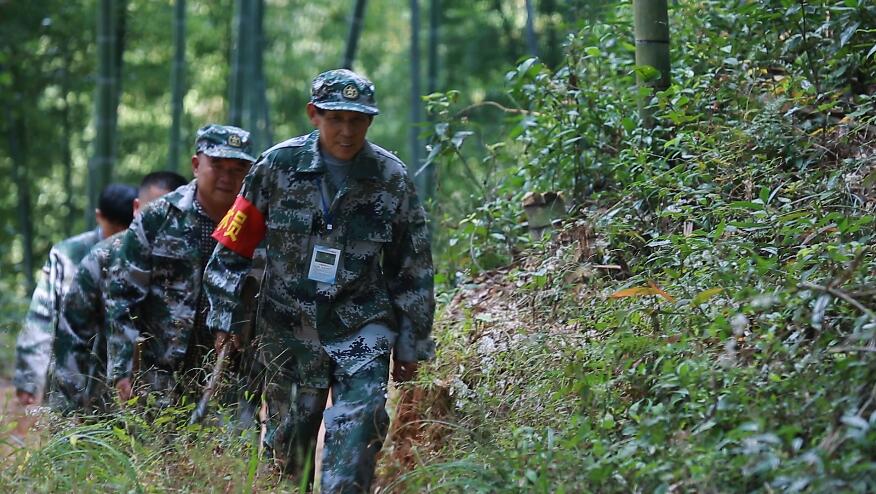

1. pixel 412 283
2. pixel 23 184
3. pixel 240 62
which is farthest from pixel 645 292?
pixel 23 184

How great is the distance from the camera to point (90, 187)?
10.7 metres

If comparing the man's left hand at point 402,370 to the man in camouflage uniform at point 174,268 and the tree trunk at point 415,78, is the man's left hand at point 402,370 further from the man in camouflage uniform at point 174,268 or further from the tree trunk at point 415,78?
the tree trunk at point 415,78

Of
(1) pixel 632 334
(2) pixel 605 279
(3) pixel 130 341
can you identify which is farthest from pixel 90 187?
(1) pixel 632 334

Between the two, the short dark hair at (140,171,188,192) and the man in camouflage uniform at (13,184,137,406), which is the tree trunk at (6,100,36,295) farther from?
the short dark hair at (140,171,188,192)

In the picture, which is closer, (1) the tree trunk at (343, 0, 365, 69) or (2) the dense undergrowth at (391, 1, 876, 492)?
(2) the dense undergrowth at (391, 1, 876, 492)

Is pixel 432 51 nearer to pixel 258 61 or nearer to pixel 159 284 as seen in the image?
pixel 258 61

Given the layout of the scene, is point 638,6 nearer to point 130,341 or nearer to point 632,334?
point 632,334

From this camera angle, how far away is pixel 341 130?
4.00 meters

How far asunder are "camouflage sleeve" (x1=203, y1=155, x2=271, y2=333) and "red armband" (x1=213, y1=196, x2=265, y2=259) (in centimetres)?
1

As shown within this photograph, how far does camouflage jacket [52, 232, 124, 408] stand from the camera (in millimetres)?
5090

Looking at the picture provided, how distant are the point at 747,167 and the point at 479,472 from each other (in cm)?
200

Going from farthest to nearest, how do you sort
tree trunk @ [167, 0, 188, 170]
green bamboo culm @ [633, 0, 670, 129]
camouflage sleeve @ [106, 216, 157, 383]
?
1. tree trunk @ [167, 0, 188, 170]
2. green bamboo culm @ [633, 0, 670, 129]
3. camouflage sleeve @ [106, 216, 157, 383]

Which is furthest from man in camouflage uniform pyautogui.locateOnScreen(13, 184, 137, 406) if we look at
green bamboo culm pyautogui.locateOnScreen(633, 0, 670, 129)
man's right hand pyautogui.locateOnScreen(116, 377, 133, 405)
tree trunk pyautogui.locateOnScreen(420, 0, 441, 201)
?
tree trunk pyautogui.locateOnScreen(420, 0, 441, 201)

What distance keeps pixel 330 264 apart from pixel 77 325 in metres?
1.75
